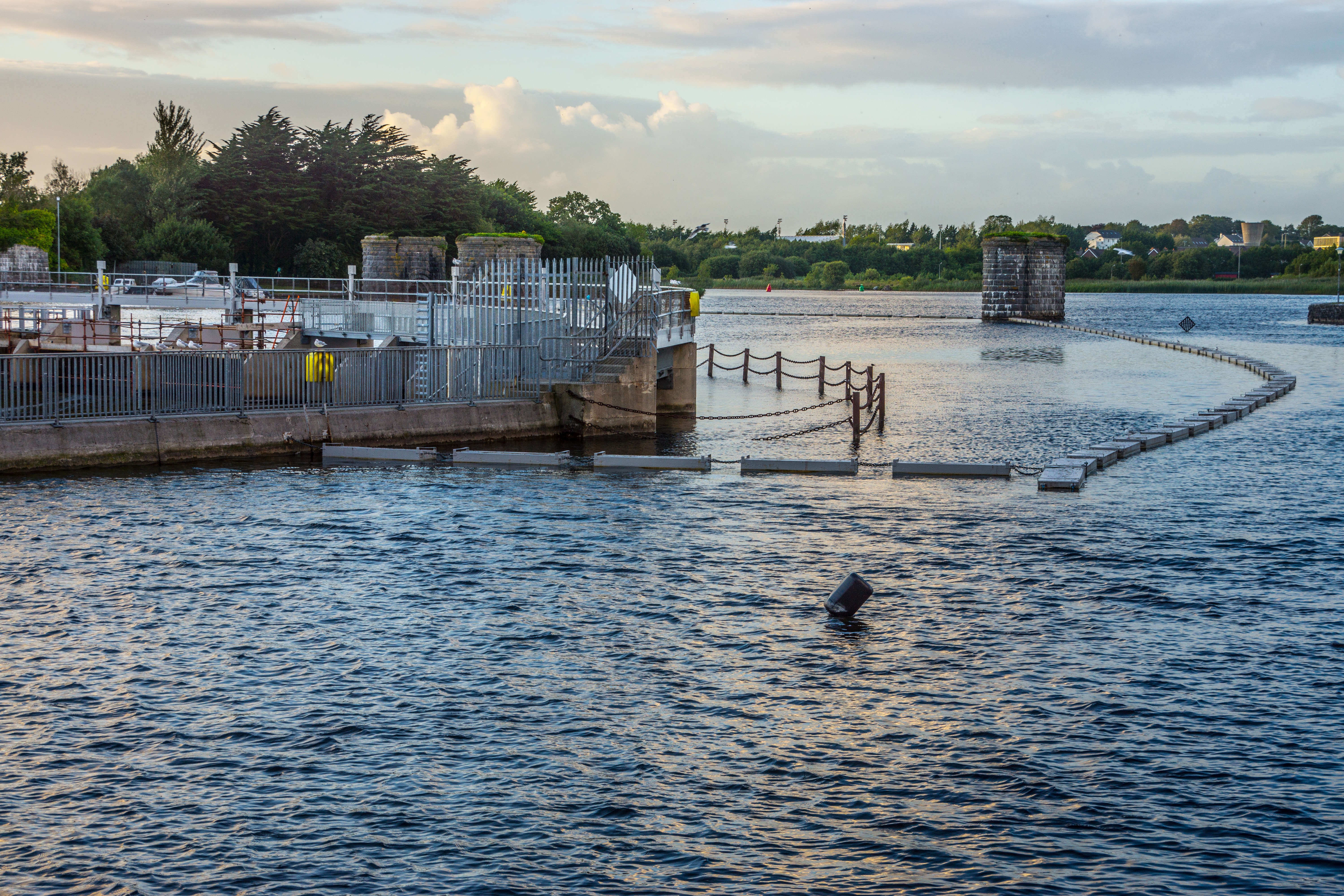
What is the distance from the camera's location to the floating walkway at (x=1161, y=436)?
24109 mm

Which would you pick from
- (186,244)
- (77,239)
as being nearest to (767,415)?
(186,244)

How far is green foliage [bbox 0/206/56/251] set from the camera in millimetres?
75500

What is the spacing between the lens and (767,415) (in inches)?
1275

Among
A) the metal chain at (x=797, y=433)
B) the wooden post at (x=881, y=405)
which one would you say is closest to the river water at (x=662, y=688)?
the metal chain at (x=797, y=433)

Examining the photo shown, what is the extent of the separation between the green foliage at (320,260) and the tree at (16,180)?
22.4 meters

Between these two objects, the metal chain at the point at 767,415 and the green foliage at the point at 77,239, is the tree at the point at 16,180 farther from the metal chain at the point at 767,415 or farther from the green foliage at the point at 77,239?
the metal chain at the point at 767,415

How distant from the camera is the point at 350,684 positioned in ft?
39.8

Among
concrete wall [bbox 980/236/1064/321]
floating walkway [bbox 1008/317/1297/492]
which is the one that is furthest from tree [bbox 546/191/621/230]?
floating walkway [bbox 1008/317/1297/492]

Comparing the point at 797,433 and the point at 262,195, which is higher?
the point at 262,195

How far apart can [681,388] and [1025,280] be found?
308ft

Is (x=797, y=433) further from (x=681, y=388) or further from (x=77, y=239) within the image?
(x=77, y=239)

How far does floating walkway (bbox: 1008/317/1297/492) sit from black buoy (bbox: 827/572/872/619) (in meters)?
10.4

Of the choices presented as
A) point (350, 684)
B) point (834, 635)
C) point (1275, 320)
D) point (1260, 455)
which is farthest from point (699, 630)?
point (1275, 320)

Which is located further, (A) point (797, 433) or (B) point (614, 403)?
(A) point (797, 433)
